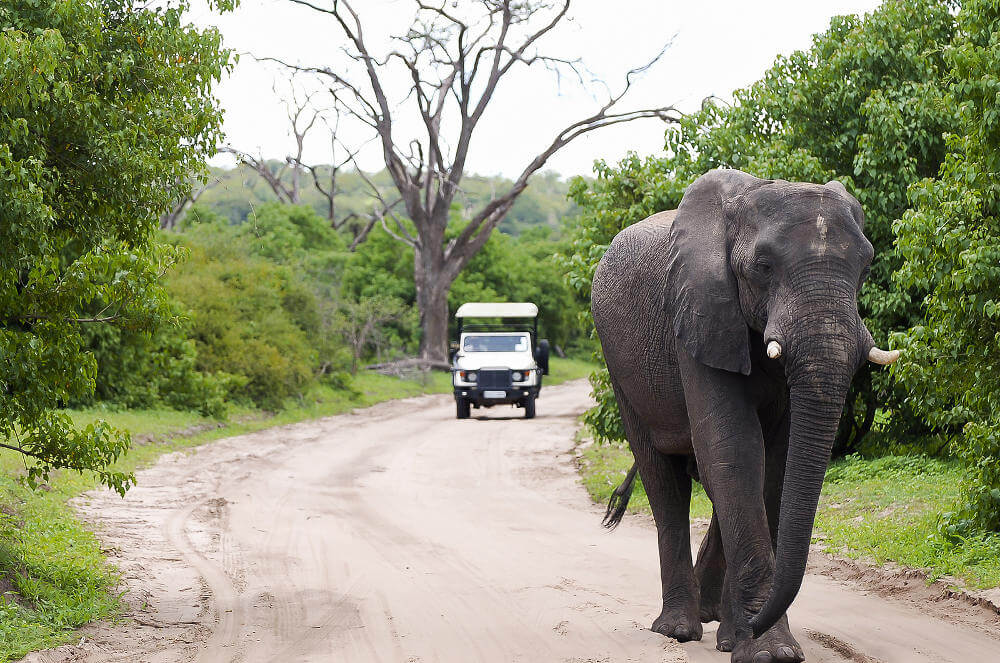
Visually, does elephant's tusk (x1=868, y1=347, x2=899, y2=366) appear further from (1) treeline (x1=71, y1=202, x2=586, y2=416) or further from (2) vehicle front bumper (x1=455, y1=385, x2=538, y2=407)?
(2) vehicle front bumper (x1=455, y1=385, x2=538, y2=407)

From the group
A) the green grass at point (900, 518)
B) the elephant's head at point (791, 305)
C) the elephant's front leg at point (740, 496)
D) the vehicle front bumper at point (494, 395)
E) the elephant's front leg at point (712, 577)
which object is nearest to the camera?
the elephant's head at point (791, 305)

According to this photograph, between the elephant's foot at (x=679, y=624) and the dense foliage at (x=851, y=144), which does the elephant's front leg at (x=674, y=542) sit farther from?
the dense foliage at (x=851, y=144)

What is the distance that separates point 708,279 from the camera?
6113mm

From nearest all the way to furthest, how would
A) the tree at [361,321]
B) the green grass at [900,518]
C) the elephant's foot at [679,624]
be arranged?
the elephant's foot at [679,624]
the green grass at [900,518]
the tree at [361,321]

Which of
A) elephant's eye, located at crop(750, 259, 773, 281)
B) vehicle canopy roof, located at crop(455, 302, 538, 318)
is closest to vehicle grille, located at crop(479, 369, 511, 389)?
vehicle canopy roof, located at crop(455, 302, 538, 318)

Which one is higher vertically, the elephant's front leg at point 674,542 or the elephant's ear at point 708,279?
the elephant's ear at point 708,279

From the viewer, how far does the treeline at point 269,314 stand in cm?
2248

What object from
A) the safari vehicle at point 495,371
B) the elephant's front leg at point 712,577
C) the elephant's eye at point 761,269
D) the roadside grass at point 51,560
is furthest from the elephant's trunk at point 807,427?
the safari vehicle at point 495,371

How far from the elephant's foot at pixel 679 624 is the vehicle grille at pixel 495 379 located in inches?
806

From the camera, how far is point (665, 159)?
14.1 meters

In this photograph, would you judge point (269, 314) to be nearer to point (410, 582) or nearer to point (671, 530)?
point (410, 582)

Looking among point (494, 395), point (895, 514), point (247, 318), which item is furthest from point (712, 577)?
point (247, 318)

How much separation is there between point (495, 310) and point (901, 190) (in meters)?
19.4

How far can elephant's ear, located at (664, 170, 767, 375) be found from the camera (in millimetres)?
5992
